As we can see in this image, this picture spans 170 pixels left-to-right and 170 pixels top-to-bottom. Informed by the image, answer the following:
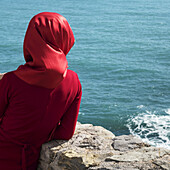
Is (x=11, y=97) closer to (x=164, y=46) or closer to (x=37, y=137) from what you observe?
(x=37, y=137)

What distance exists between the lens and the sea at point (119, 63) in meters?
26.7

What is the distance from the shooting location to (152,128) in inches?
990

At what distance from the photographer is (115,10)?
8744 centimetres

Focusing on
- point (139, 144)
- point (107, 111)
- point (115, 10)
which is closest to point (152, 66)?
point (107, 111)

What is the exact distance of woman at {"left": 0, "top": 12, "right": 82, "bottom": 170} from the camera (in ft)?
7.61

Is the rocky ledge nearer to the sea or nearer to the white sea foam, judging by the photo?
the white sea foam

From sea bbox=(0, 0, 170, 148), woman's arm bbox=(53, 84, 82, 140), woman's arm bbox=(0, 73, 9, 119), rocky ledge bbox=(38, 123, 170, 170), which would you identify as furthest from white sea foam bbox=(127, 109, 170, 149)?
woman's arm bbox=(0, 73, 9, 119)

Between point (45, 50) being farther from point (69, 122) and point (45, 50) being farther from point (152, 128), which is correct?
point (152, 128)

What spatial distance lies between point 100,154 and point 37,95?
0.77 metres

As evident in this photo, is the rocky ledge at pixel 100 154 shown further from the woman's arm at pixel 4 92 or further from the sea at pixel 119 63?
the sea at pixel 119 63

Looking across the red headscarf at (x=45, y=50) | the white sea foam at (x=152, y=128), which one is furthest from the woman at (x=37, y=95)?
the white sea foam at (x=152, y=128)

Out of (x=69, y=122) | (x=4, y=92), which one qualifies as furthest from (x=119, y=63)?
(x=4, y=92)

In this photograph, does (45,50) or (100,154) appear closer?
(45,50)

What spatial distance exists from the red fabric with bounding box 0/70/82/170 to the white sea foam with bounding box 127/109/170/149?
20335 mm
